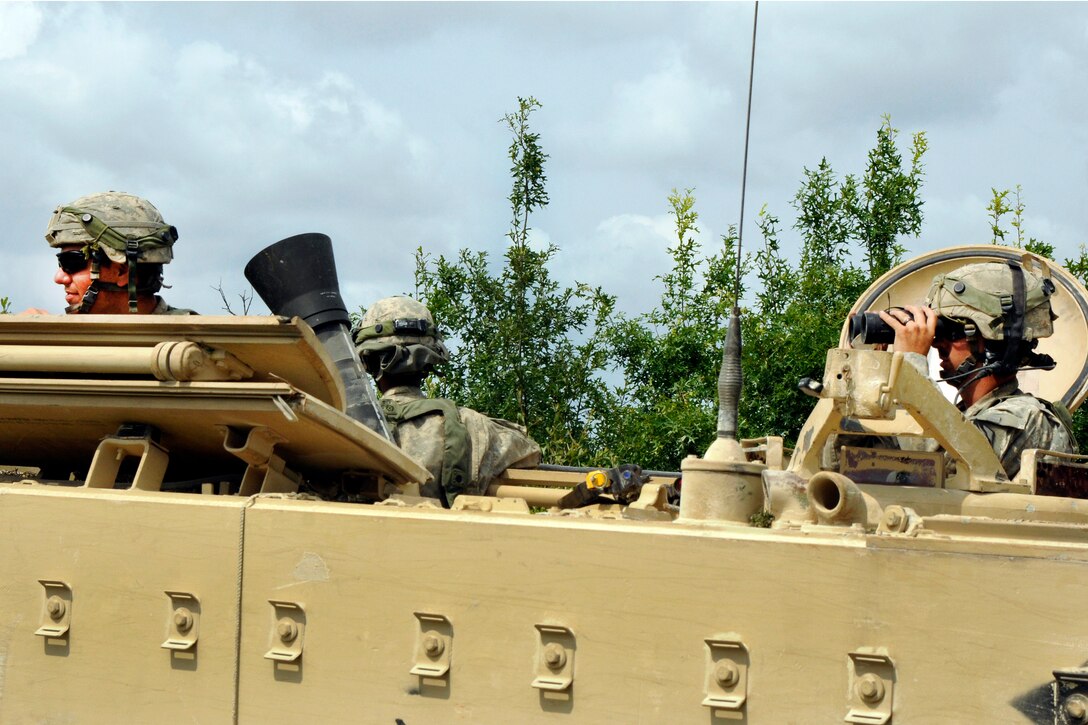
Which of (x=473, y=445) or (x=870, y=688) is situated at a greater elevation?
(x=473, y=445)

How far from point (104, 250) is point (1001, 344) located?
155 inches

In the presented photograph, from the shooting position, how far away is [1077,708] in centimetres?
350

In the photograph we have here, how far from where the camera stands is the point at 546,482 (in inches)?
263

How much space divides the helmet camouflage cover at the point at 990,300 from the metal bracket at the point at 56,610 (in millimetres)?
3353

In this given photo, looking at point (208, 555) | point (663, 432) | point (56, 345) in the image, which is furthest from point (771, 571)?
point (663, 432)

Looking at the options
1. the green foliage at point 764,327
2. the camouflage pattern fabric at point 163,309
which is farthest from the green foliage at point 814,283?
the camouflage pattern fabric at point 163,309

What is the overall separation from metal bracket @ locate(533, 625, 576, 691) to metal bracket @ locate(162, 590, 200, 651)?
120 centimetres

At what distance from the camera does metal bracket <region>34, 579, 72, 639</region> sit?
4715 millimetres

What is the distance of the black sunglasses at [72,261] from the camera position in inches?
255

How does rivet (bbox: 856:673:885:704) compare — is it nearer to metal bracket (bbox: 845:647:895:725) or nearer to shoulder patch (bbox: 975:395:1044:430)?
metal bracket (bbox: 845:647:895:725)

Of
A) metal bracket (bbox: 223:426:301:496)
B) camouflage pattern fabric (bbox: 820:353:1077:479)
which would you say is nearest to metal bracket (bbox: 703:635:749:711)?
camouflage pattern fabric (bbox: 820:353:1077:479)

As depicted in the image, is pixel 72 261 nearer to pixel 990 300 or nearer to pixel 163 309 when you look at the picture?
pixel 163 309

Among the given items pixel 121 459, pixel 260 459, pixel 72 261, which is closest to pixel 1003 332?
pixel 260 459

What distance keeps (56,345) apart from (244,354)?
719 mm
